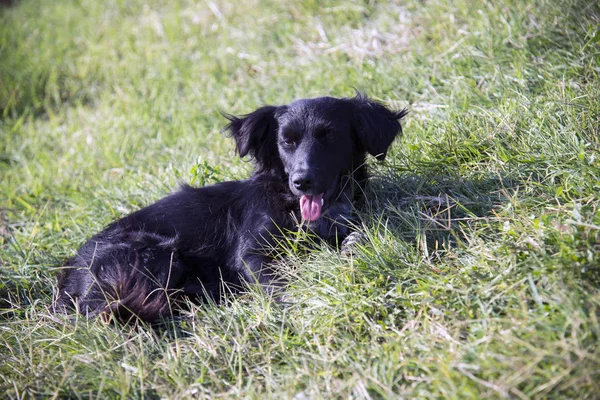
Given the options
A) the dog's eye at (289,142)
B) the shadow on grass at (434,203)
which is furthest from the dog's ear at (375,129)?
the dog's eye at (289,142)

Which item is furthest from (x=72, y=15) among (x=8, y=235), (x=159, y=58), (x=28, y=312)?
(x=28, y=312)

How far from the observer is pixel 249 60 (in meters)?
6.46

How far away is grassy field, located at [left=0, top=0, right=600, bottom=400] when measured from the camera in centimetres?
262

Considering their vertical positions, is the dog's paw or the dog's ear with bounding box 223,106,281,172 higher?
the dog's ear with bounding box 223,106,281,172

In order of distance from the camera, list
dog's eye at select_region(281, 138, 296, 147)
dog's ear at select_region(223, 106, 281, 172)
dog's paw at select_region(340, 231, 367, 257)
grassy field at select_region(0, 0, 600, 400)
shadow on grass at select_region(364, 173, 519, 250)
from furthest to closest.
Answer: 1. dog's ear at select_region(223, 106, 281, 172)
2. dog's eye at select_region(281, 138, 296, 147)
3. dog's paw at select_region(340, 231, 367, 257)
4. shadow on grass at select_region(364, 173, 519, 250)
5. grassy field at select_region(0, 0, 600, 400)

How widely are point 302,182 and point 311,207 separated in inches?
8.1

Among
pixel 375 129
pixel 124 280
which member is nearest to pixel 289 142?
pixel 375 129

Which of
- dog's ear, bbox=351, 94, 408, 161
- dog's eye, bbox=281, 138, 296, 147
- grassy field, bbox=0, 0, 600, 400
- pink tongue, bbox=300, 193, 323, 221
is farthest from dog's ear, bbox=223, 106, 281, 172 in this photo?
grassy field, bbox=0, 0, 600, 400

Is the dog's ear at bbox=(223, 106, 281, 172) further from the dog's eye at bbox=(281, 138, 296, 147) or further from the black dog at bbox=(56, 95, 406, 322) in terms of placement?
the dog's eye at bbox=(281, 138, 296, 147)

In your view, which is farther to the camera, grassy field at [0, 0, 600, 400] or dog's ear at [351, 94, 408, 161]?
dog's ear at [351, 94, 408, 161]

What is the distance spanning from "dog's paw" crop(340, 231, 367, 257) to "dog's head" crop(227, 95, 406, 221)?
0.76 ft

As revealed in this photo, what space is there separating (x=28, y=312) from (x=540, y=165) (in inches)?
123

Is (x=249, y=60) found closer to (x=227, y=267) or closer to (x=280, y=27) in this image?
(x=280, y=27)

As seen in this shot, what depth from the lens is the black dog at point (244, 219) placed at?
11.7 ft
